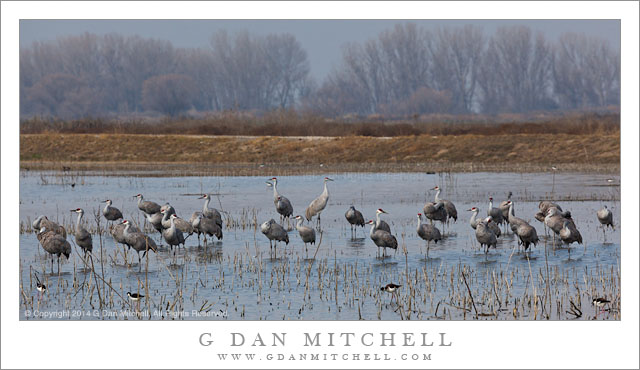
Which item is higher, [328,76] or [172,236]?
[328,76]

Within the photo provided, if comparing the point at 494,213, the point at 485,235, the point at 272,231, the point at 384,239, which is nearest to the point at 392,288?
the point at 384,239

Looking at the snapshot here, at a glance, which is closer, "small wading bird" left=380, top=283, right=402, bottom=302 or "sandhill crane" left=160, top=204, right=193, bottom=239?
"small wading bird" left=380, top=283, right=402, bottom=302

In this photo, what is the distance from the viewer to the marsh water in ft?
36.0

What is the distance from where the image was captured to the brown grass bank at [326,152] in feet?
125

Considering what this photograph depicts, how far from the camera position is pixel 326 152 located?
44281 millimetres

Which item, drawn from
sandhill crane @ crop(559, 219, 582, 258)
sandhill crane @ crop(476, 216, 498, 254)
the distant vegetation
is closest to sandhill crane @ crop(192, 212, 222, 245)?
sandhill crane @ crop(476, 216, 498, 254)

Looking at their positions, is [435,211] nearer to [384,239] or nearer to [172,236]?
[384,239]

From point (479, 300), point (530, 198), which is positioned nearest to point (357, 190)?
point (530, 198)

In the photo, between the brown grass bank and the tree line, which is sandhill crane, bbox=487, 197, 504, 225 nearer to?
the brown grass bank

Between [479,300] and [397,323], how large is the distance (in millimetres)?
2036

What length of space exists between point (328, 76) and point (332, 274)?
89.7 meters

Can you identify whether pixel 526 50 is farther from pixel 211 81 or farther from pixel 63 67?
pixel 63 67

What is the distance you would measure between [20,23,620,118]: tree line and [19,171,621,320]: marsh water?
69481 mm

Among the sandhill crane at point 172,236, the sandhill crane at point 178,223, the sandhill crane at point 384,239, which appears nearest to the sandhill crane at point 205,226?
the sandhill crane at point 178,223
